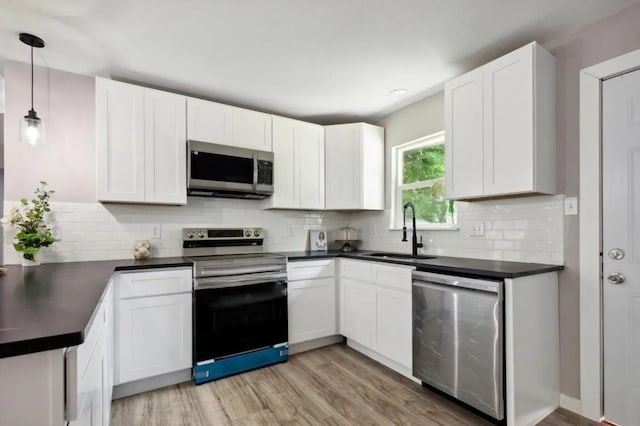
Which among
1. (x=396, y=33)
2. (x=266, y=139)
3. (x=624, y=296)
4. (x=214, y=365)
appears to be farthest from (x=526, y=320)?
(x=266, y=139)

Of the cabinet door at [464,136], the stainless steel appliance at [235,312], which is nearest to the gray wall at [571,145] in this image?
the cabinet door at [464,136]

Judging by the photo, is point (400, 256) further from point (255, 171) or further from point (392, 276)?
point (255, 171)

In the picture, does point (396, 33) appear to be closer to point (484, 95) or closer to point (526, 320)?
point (484, 95)

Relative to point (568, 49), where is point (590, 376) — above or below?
below

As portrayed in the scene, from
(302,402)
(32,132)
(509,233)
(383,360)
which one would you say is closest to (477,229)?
(509,233)

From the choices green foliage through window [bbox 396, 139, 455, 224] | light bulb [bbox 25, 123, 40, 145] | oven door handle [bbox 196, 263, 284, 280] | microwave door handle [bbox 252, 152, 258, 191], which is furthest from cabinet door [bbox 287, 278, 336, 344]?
light bulb [bbox 25, 123, 40, 145]

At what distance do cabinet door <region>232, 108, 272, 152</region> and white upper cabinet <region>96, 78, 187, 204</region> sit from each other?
474mm

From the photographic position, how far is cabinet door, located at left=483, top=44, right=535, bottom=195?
6.86 feet

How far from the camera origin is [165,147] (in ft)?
9.13

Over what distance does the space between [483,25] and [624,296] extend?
1.84m

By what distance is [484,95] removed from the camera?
2.33 meters

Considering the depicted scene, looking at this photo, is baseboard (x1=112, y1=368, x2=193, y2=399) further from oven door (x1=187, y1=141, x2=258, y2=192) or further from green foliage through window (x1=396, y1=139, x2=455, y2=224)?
green foliage through window (x1=396, y1=139, x2=455, y2=224)

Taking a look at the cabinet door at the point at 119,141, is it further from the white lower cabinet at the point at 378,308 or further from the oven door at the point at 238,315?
the white lower cabinet at the point at 378,308

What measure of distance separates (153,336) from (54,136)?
1788mm
